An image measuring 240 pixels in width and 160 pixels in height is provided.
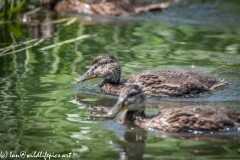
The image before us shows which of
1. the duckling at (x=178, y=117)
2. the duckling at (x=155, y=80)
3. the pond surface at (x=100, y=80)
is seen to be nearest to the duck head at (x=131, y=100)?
the duckling at (x=178, y=117)

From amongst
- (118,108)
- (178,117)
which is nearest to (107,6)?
(118,108)

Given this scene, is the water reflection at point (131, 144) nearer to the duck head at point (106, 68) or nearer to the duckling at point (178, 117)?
the duckling at point (178, 117)

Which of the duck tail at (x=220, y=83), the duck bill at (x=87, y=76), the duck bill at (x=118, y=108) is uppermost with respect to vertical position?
the duck bill at (x=118, y=108)

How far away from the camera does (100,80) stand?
10.3 meters

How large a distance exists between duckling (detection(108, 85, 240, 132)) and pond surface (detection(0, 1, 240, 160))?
10 centimetres

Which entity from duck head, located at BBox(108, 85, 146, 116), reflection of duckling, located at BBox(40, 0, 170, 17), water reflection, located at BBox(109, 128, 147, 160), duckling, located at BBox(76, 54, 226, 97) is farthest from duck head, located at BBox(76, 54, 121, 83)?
reflection of duckling, located at BBox(40, 0, 170, 17)

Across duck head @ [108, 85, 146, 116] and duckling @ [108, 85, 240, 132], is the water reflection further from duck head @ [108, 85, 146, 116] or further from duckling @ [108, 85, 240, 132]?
duck head @ [108, 85, 146, 116]

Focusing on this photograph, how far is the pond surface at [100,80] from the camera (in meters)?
6.64

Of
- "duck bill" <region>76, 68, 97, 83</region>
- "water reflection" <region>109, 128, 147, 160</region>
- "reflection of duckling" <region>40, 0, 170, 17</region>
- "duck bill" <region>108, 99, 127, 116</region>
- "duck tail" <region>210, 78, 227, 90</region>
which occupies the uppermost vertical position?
"reflection of duckling" <region>40, 0, 170, 17</region>

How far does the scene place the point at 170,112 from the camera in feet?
23.6

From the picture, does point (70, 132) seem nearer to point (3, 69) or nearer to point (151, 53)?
point (3, 69)

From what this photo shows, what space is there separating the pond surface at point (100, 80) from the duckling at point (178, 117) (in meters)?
0.10

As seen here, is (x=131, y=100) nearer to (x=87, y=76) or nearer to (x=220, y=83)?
(x=87, y=76)

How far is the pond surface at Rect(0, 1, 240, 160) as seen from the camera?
6.64 metres
